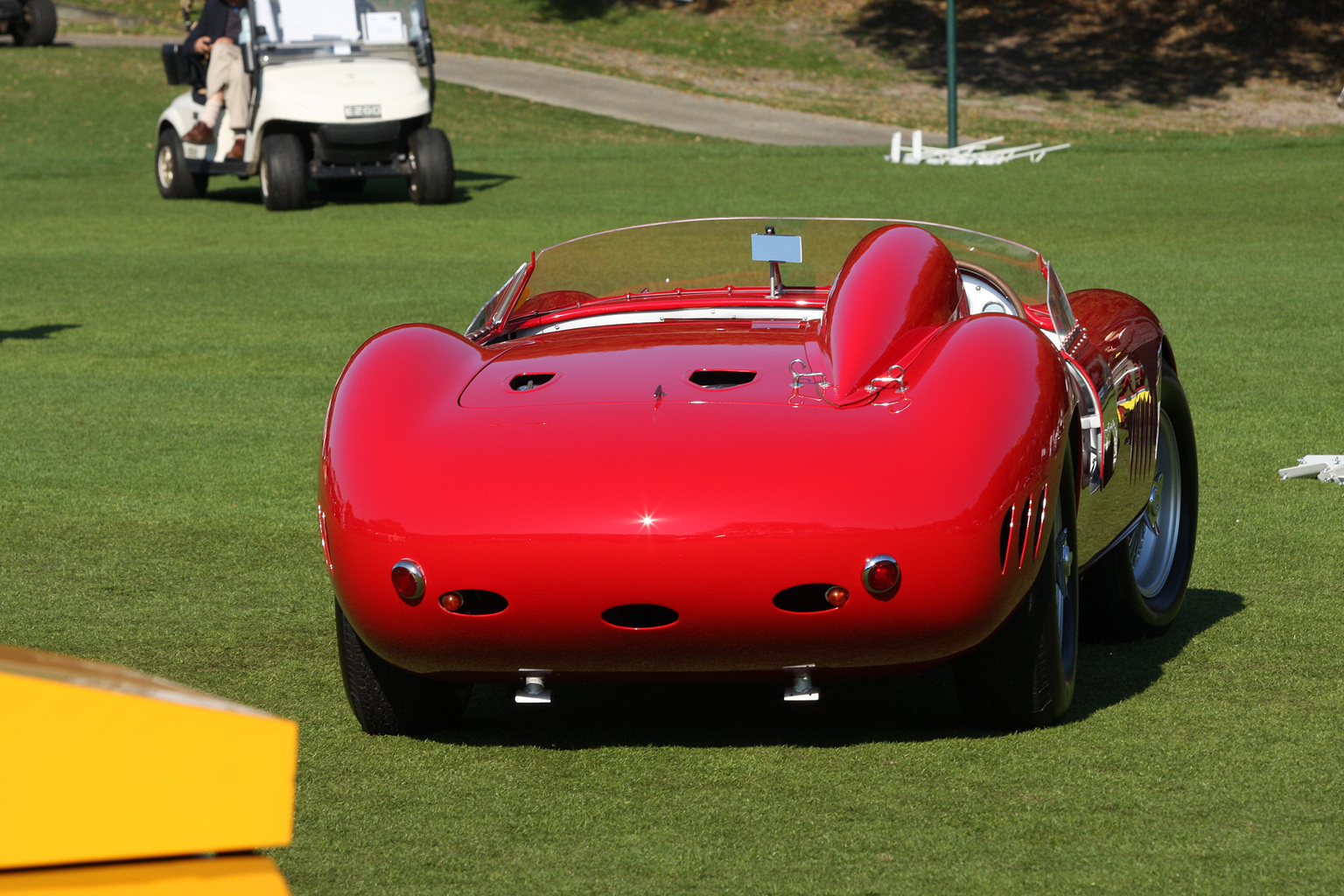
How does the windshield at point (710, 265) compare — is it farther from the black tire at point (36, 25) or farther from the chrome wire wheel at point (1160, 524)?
the black tire at point (36, 25)

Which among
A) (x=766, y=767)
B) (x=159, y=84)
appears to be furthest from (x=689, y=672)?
(x=159, y=84)

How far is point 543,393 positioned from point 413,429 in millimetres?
312

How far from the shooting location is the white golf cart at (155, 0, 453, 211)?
56.3 ft

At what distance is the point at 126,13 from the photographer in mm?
37594

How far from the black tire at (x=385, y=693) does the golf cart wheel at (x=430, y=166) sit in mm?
14085

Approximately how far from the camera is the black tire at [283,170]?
1736 cm

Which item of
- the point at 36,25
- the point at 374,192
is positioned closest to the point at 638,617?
the point at 374,192

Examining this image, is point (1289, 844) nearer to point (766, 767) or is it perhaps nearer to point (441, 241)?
point (766, 767)

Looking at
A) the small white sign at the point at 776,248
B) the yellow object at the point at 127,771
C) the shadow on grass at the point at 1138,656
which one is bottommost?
the shadow on grass at the point at 1138,656

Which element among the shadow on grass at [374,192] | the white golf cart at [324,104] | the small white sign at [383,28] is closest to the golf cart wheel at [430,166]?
the white golf cart at [324,104]

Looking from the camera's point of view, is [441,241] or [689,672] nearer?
[689,672]

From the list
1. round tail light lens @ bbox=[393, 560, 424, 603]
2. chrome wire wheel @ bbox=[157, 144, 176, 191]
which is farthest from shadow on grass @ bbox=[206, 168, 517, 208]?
round tail light lens @ bbox=[393, 560, 424, 603]

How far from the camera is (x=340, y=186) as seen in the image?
19.6 m

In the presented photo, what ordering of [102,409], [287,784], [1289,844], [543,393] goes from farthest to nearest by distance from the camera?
[102,409], [543,393], [1289,844], [287,784]
